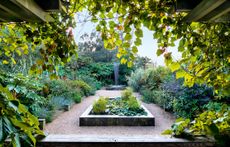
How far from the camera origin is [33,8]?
1.17m

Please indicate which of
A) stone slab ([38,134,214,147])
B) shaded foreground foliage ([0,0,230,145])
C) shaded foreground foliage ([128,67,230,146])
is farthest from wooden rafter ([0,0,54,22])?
shaded foreground foliage ([128,67,230,146])

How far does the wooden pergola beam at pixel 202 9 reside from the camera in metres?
1.05

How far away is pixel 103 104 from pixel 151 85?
3906 mm

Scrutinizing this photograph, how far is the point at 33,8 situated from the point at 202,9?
0.92m

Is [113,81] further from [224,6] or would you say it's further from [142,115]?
[224,6]

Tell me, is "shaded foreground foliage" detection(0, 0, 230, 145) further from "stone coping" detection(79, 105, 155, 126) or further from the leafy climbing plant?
"stone coping" detection(79, 105, 155, 126)

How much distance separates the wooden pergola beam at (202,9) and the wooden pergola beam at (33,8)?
2.97 ft

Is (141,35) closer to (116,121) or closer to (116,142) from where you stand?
(116,142)

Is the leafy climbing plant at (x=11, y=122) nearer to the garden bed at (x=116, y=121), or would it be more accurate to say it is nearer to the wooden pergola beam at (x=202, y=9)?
the wooden pergola beam at (x=202, y=9)

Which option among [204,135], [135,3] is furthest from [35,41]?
[204,135]

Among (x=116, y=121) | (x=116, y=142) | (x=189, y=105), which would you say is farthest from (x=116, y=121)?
(x=116, y=142)

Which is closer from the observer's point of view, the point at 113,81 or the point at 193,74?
the point at 193,74

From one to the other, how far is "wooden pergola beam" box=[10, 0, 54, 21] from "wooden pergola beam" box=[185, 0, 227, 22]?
906 mm

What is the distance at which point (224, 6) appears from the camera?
1113mm
